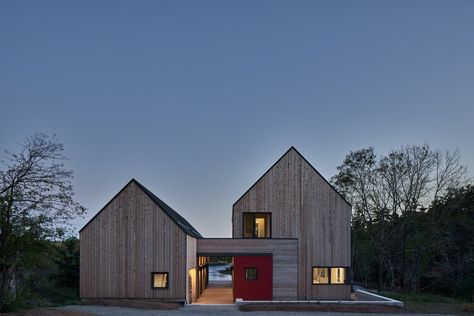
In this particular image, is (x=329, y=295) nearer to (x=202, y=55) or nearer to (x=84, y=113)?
(x=202, y=55)

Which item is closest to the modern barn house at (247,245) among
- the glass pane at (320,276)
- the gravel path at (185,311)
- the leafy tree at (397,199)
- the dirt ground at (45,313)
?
the glass pane at (320,276)

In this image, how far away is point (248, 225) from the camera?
2866 cm

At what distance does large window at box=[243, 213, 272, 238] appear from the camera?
2847cm

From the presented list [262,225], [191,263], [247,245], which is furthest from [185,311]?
[262,225]

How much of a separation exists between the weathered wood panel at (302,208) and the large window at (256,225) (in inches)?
12.9

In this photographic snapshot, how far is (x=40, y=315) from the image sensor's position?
1655 centimetres

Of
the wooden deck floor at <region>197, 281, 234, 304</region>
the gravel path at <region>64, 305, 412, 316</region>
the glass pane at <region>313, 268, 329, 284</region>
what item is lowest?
the wooden deck floor at <region>197, 281, 234, 304</region>

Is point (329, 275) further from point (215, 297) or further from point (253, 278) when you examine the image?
point (215, 297)

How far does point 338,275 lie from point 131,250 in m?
11.4

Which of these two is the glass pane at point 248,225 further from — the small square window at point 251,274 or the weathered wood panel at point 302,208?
the small square window at point 251,274

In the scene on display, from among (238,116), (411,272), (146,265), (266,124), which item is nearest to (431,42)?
(266,124)

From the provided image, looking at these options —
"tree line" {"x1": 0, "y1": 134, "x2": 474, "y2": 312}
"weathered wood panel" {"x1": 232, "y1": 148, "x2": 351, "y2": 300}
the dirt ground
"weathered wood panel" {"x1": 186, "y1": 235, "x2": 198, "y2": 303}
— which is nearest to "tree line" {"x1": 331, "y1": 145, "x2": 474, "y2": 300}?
"tree line" {"x1": 0, "y1": 134, "x2": 474, "y2": 312}

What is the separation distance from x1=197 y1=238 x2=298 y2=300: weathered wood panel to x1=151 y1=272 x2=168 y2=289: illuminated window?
399 cm

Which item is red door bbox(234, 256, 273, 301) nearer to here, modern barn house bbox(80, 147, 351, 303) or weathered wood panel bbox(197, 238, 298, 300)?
modern barn house bbox(80, 147, 351, 303)
